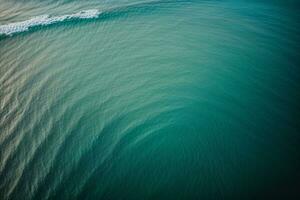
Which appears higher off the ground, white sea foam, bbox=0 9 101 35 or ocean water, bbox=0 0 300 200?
white sea foam, bbox=0 9 101 35

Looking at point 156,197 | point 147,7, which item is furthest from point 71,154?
point 147,7

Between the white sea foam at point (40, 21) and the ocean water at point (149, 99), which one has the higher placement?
the white sea foam at point (40, 21)

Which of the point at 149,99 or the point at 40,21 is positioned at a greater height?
the point at 40,21

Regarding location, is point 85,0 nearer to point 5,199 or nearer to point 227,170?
point 5,199

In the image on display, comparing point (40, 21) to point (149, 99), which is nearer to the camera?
point (149, 99)
